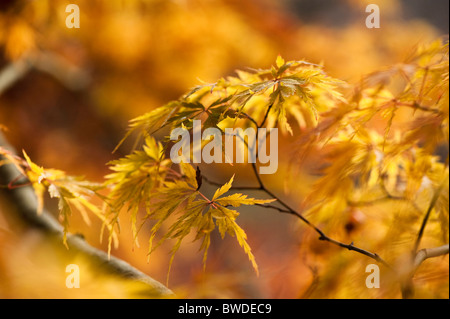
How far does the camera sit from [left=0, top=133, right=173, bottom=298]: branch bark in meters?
0.57

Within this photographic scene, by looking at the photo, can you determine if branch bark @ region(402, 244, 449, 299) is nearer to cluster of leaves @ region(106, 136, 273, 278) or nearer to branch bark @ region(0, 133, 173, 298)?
cluster of leaves @ region(106, 136, 273, 278)

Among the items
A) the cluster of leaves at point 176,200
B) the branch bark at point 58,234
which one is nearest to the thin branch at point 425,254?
the cluster of leaves at point 176,200

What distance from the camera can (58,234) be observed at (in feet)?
2.27

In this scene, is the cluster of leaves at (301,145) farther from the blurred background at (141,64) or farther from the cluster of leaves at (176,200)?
the blurred background at (141,64)

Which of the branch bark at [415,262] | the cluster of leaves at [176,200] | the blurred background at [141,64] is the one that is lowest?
the branch bark at [415,262]

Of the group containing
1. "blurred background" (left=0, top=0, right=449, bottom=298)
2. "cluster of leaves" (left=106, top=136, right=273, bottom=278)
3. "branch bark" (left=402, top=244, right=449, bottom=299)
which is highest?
"blurred background" (left=0, top=0, right=449, bottom=298)

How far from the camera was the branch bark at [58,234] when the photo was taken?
22.4 inches

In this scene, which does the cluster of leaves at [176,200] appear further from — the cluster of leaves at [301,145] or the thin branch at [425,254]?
the thin branch at [425,254]

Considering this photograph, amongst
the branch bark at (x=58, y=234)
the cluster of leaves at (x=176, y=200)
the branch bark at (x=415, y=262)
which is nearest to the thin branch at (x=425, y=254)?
the branch bark at (x=415, y=262)

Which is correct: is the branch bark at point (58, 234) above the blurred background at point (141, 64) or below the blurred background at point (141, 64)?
below

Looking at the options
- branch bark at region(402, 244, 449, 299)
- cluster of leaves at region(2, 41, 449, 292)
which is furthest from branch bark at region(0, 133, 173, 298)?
branch bark at region(402, 244, 449, 299)

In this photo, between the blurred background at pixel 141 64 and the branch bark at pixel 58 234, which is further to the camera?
the blurred background at pixel 141 64

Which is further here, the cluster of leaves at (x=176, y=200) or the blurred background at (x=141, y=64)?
the blurred background at (x=141, y=64)

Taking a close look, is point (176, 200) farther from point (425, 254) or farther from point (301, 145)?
point (425, 254)
